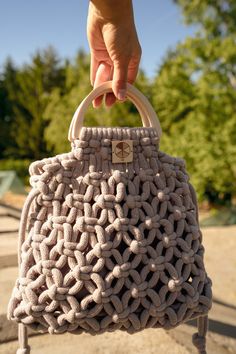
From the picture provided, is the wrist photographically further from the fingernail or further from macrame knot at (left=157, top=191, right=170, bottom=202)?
macrame knot at (left=157, top=191, right=170, bottom=202)

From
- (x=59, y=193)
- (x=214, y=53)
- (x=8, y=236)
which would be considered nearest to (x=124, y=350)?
(x=59, y=193)

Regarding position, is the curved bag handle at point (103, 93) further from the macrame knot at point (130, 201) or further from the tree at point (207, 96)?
the tree at point (207, 96)

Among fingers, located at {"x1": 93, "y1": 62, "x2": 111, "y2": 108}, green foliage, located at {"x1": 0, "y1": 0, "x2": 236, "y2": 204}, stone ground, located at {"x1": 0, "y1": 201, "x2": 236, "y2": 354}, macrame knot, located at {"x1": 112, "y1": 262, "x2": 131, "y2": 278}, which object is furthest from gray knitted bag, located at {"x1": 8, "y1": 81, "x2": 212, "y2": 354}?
green foliage, located at {"x1": 0, "y1": 0, "x2": 236, "y2": 204}

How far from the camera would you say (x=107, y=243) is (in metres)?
0.84

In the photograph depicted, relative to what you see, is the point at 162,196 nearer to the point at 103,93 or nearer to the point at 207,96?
the point at 103,93

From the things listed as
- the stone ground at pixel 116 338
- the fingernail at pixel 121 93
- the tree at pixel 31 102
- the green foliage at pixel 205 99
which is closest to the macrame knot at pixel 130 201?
the fingernail at pixel 121 93

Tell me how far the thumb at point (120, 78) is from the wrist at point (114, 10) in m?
0.10

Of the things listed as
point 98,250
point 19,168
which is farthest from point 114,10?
point 19,168

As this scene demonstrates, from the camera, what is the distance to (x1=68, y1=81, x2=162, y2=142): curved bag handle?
0.91 m

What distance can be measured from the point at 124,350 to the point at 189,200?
756 millimetres

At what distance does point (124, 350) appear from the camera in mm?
1381

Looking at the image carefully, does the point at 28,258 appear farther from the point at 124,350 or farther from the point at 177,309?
the point at 124,350

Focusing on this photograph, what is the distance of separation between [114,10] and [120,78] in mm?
161

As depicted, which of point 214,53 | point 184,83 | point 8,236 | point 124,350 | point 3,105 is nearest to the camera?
point 124,350
